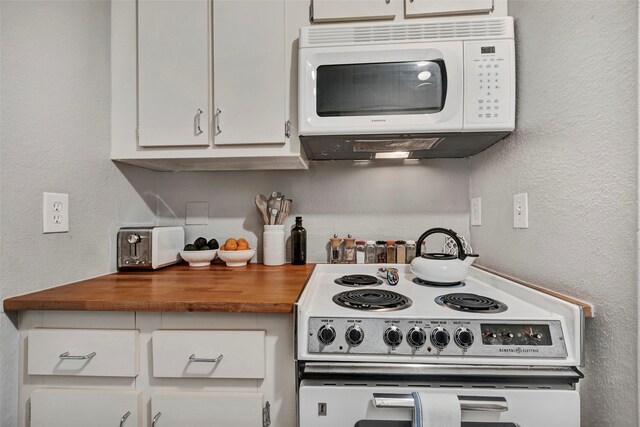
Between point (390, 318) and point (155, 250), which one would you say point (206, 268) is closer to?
point (155, 250)

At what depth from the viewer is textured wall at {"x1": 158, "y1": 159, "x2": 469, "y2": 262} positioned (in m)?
1.62

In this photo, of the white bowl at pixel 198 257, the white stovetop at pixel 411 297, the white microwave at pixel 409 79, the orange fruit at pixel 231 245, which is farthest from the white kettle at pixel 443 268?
the white bowl at pixel 198 257

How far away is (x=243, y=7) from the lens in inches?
50.9

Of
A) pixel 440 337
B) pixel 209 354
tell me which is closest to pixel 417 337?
pixel 440 337

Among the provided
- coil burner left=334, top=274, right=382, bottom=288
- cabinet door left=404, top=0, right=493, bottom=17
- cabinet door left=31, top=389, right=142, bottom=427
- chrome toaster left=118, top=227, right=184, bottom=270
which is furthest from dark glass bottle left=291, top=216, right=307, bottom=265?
cabinet door left=404, top=0, right=493, bottom=17

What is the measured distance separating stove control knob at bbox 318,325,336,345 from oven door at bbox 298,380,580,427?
11 cm

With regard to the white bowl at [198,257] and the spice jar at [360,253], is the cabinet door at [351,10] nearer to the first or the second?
the spice jar at [360,253]

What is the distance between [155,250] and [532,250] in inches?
61.9

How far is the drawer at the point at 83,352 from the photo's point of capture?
92 cm

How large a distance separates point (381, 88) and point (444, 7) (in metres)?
0.42

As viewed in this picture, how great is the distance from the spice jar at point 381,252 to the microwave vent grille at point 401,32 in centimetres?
93

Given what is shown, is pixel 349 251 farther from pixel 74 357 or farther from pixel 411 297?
pixel 74 357

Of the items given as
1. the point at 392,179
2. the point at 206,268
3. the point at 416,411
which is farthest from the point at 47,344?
the point at 392,179

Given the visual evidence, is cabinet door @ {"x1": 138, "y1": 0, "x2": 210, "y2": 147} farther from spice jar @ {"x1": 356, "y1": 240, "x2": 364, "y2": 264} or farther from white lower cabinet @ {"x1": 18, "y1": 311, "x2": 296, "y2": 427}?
spice jar @ {"x1": 356, "y1": 240, "x2": 364, "y2": 264}
